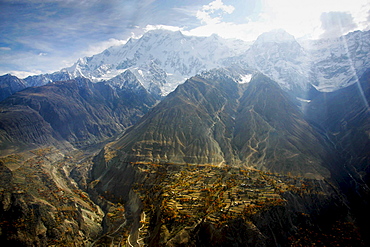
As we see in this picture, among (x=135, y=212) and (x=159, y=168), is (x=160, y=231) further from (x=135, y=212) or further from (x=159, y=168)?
(x=159, y=168)

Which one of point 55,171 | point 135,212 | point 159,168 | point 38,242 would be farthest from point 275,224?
point 55,171

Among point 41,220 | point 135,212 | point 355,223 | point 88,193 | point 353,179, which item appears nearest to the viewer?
point 41,220

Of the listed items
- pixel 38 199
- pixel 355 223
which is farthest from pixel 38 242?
pixel 355 223

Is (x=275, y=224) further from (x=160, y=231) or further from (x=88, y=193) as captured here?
(x=88, y=193)

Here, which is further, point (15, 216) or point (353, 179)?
point (353, 179)

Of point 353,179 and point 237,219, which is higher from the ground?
point 237,219

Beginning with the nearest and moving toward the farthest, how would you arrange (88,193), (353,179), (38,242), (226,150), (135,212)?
(38,242) < (135,212) < (88,193) < (353,179) < (226,150)

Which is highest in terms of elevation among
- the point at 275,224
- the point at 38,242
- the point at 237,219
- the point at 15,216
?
the point at 15,216

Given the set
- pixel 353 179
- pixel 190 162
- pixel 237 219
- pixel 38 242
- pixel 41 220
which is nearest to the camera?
A: pixel 237 219

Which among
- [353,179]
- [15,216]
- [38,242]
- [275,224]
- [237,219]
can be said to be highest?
[15,216]
